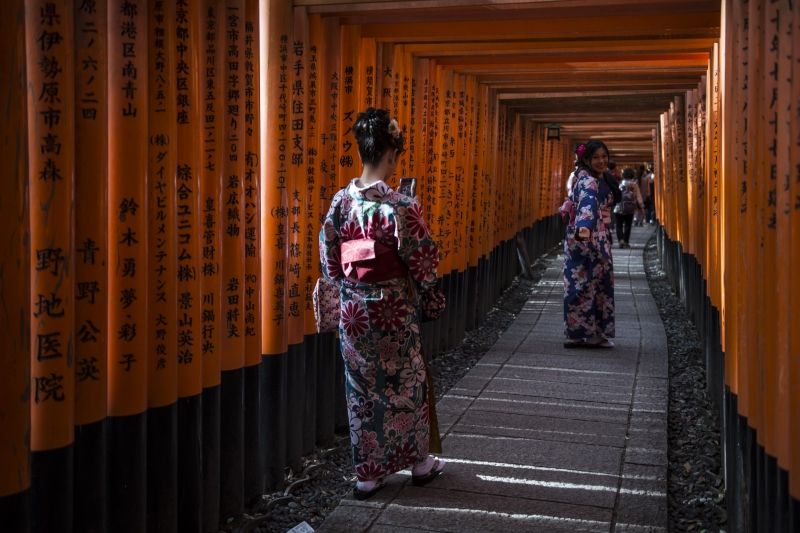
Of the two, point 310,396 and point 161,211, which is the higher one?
point 161,211

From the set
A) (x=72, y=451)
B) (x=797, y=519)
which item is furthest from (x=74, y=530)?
(x=797, y=519)

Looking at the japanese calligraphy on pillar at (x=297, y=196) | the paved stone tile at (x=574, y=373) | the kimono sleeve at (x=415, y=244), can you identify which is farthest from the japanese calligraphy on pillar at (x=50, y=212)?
the paved stone tile at (x=574, y=373)

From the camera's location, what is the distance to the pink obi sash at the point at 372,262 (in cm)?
418

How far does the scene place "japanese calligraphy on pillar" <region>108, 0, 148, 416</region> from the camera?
3250 mm

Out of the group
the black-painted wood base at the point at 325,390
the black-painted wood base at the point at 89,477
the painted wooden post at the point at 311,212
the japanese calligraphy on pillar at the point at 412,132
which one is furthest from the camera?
the japanese calligraphy on pillar at the point at 412,132

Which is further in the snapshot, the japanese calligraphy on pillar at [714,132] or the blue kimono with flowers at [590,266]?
the blue kimono with flowers at [590,266]

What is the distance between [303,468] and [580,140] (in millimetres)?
19469

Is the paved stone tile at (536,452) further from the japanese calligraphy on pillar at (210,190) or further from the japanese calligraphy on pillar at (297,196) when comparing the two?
the japanese calligraphy on pillar at (210,190)

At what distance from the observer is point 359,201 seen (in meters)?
4.25

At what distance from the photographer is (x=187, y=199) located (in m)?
3.71

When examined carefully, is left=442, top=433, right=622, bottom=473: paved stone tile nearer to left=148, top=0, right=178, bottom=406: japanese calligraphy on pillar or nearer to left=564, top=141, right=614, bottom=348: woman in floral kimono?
left=148, top=0, right=178, bottom=406: japanese calligraphy on pillar

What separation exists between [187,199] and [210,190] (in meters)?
0.25

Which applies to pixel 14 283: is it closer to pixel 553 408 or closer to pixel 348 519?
pixel 348 519

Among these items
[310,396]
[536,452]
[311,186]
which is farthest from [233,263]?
[536,452]
